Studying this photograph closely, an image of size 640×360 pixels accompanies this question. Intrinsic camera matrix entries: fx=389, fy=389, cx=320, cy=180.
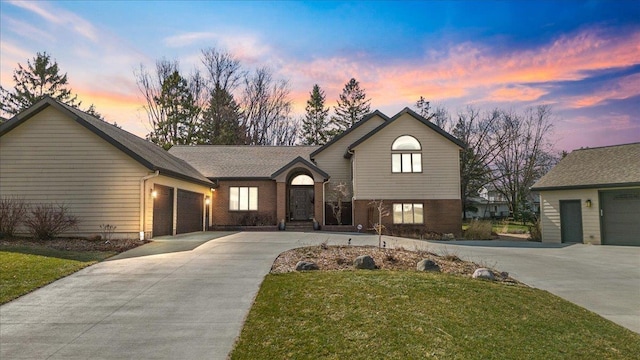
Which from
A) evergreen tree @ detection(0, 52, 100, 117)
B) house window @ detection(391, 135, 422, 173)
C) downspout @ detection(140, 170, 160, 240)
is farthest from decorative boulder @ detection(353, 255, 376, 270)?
evergreen tree @ detection(0, 52, 100, 117)

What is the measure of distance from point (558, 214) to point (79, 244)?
21.2 metres

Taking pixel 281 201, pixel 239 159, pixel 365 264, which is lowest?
pixel 365 264

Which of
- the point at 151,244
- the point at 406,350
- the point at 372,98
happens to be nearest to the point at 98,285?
the point at 151,244

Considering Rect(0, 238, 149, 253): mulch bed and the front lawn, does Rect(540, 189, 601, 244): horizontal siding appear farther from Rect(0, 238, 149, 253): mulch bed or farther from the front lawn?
the front lawn

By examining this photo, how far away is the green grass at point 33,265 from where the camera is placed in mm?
8328

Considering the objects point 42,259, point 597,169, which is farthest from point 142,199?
point 597,169

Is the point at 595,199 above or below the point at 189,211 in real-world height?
above

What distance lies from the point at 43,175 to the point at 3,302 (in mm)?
9746

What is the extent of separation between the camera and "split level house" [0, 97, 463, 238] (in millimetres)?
15469

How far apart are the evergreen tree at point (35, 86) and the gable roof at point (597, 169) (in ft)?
151

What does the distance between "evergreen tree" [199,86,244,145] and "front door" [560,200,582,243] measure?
102 feet

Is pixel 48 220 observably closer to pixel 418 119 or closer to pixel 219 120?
pixel 418 119

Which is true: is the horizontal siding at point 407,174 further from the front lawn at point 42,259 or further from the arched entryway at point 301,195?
the front lawn at point 42,259

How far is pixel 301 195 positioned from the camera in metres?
25.6
